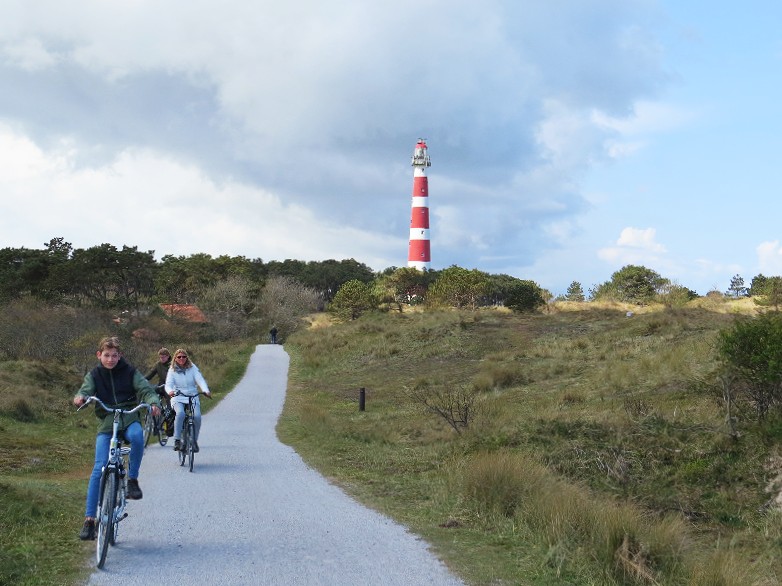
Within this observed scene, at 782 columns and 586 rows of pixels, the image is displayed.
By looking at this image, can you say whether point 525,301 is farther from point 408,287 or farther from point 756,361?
point 756,361

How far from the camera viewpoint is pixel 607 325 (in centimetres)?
3606

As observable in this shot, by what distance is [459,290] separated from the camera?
62.0m

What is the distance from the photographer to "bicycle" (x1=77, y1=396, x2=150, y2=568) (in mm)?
5828

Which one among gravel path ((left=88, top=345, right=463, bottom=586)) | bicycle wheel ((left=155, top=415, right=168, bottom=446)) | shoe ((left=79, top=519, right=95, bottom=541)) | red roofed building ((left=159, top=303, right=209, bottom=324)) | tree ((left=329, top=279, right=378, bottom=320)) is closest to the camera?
gravel path ((left=88, top=345, right=463, bottom=586))

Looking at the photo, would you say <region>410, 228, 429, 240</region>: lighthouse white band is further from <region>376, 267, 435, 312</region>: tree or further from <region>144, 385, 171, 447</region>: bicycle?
<region>144, 385, 171, 447</region>: bicycle

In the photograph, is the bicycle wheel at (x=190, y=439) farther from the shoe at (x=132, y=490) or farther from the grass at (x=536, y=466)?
the shoe at (x=132, y=490)

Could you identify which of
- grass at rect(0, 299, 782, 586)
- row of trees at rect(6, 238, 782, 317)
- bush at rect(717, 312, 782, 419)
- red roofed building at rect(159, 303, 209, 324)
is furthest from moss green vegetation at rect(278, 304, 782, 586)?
red roofed building at rect(159, 303, 209, 324)

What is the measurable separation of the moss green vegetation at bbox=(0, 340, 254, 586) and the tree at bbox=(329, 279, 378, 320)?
126ft

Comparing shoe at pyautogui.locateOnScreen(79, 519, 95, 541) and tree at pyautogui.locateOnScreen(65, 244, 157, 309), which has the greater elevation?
tree at pyautogui.locateOnScreen(65, 244, 157, 309)

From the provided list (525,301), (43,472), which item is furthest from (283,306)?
(43,472)

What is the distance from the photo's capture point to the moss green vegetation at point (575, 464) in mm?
6348

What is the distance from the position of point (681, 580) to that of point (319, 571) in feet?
9.44

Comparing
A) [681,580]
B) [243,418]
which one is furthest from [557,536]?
[243,418]

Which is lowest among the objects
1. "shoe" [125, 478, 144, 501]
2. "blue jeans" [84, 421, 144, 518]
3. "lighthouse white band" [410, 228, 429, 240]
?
"shoe" [125, 478, 144, 501]
